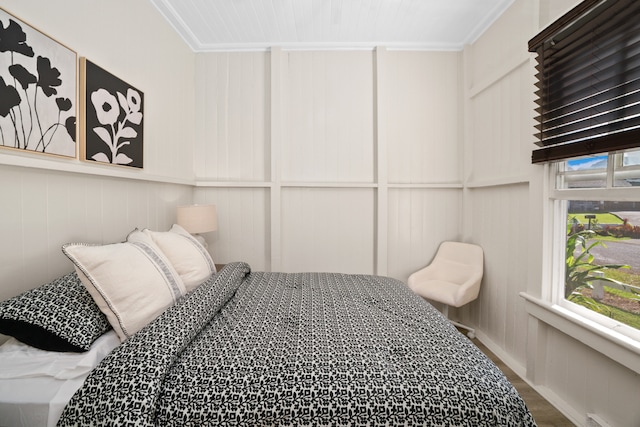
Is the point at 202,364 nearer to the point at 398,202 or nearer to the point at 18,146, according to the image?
the point at 18,146

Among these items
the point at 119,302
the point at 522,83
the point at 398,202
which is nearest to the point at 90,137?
the point at 119,302

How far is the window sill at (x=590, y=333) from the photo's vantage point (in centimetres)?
128

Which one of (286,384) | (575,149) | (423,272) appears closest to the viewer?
(286,384)

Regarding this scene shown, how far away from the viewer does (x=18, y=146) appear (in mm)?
1242

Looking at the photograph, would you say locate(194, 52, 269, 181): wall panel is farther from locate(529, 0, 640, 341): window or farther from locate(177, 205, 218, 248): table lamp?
locate(529, 0, 640, 341): window

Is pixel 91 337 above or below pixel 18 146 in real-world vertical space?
below

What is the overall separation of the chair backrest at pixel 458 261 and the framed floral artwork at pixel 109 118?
277cm

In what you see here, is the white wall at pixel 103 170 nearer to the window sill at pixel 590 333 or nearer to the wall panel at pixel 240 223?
the wall panel at pixel 240 223

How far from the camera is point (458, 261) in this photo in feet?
8.83

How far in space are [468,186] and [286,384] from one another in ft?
8.49

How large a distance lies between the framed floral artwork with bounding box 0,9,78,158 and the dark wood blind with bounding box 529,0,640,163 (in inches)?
109

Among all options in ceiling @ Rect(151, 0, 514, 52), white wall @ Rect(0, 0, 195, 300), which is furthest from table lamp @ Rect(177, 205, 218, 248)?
ceiling @ Rect(151, 0, 514, 52)

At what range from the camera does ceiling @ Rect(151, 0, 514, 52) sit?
2283 millimetres

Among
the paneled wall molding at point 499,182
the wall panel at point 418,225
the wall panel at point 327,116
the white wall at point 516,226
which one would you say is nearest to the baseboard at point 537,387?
the white wall at point 516,226
